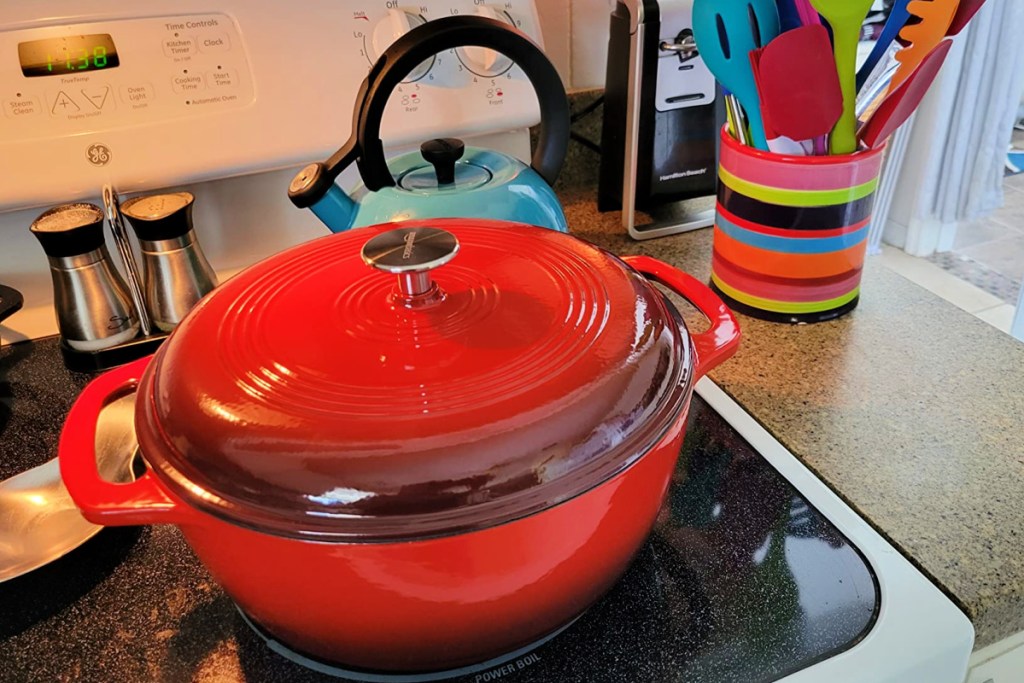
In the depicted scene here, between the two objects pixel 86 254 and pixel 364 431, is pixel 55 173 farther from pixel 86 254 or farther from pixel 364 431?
pixel 364 431

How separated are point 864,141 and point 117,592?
656mm

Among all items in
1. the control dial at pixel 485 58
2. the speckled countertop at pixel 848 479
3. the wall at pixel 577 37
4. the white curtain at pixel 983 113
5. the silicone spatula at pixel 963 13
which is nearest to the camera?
the speckled countertop at pixel 848 479

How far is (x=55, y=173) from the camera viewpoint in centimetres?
70

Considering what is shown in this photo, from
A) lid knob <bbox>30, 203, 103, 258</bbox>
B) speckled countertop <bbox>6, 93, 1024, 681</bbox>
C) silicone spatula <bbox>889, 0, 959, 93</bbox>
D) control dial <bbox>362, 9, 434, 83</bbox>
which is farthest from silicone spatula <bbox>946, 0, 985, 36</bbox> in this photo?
lid knob <bbox>30, 203, 103, 258</bbox>

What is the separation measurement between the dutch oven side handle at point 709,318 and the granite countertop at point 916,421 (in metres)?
0.14

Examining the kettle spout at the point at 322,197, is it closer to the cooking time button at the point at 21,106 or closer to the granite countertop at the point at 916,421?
the cooking time button at the point at 21,106

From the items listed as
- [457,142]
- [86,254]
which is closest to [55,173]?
[86,254]

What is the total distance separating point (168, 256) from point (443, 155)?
270 mm

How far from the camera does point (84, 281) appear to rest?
0.68m

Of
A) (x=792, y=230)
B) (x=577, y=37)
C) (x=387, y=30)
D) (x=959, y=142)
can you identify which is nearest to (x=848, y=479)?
(x=792, y=230)

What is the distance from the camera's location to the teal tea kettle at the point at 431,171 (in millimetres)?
629

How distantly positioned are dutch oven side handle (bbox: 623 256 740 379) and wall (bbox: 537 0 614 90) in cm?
55

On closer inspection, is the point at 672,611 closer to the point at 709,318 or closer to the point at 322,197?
the point at 709,318

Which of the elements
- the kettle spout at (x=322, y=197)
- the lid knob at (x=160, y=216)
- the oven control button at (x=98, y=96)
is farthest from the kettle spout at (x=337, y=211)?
the oven control button at (x=98, y=96)
